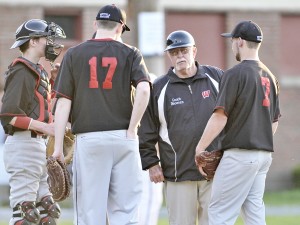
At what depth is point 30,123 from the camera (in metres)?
11.0

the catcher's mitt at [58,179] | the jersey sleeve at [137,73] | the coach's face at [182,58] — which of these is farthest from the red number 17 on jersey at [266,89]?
the catcher's mitt at [58,179]

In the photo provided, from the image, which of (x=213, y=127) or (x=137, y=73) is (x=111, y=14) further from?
(x=213, y=127)

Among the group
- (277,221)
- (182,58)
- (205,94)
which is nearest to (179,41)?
(182,58)

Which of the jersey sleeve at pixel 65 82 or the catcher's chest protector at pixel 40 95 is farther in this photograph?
the catcher's chest protector at pixel 40 95

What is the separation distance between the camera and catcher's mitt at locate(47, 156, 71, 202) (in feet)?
34.7

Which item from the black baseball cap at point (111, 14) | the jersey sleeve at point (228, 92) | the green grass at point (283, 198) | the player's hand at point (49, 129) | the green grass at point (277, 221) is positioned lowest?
the green grass at point (283, 198)

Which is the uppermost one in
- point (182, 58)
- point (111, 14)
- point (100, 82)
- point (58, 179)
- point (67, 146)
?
point (111, 14)

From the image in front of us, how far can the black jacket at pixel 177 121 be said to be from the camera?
34.8 feet

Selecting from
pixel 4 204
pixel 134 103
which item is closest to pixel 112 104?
pixel 134 103

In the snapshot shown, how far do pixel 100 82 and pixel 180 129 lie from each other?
984 mm

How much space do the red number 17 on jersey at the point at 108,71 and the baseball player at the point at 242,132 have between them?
0.94 meters

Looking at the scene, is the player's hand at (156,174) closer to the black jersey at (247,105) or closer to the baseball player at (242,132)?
the baseball player at (242,132)

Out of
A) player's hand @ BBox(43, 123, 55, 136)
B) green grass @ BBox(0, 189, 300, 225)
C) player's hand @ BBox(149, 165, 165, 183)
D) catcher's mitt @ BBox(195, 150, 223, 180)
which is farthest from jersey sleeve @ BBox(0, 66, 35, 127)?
green grass @ BBox(0, 189, 300, 225)

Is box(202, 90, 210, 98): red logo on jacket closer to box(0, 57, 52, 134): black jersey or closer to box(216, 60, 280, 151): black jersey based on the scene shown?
box(216, 60, 280, 151): black jersey
